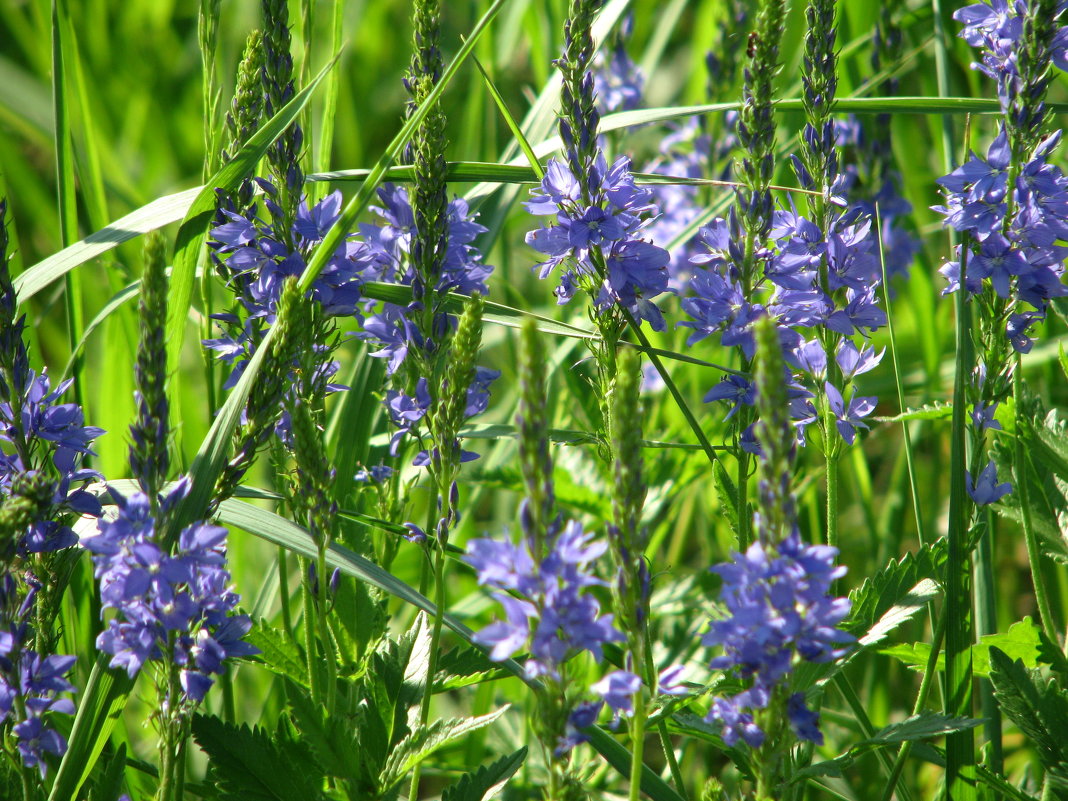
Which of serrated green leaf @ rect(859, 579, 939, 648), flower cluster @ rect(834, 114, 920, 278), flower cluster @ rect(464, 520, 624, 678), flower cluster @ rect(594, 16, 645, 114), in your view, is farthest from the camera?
flower cluster @ rect(594, 16, 645, 114)

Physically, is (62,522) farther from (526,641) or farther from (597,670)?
(597,670)

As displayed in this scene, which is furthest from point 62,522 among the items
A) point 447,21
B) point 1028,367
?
point 447,21

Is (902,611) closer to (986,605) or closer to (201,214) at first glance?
(986,605)

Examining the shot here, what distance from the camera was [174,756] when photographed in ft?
4.99

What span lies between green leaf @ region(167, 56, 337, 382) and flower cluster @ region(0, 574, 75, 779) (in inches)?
19.6

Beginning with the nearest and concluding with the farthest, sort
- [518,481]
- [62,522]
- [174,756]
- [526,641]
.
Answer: [526,641] < [174,756] < [62,522] < [518,481]

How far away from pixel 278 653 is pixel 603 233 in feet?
3.33

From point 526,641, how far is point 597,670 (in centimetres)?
202

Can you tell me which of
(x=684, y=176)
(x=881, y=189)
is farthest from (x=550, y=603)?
(x=684, y=176)

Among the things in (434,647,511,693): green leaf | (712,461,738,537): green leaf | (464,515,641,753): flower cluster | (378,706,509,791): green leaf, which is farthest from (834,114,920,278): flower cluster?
(464,515,641,753): flower cluster

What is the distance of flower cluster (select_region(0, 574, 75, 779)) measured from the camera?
1.44 m

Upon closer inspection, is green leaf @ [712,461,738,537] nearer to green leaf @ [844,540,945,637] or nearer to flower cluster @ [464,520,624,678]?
green leaf @ [844,540,945,637]

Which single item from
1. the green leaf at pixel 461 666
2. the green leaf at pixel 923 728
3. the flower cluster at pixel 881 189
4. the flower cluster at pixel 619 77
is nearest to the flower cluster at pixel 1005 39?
the flower cluster at pixel 881 189

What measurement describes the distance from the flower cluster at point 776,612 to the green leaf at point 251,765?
0.82 m
